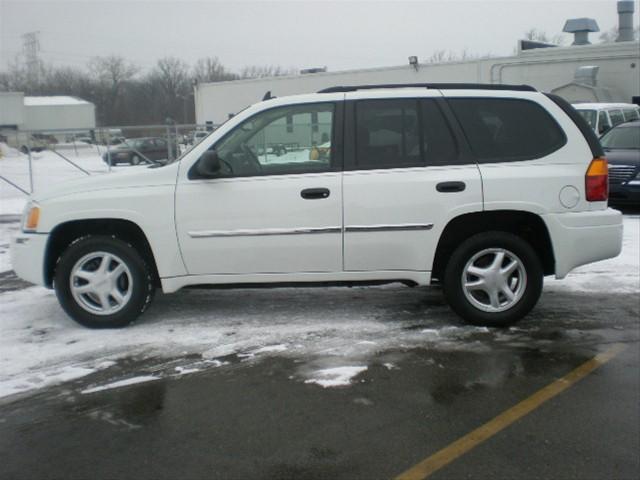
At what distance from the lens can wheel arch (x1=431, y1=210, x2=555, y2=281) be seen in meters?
5.36

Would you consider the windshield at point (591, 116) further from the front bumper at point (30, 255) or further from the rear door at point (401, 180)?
the front bumper at point (30, 255)

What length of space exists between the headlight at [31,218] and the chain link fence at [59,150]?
10262 mm

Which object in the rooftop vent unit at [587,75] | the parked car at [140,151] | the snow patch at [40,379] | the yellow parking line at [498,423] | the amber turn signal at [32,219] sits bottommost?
the yellow parking line at [498,423]

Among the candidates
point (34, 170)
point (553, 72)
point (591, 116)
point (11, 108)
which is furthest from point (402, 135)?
point (11, 108)

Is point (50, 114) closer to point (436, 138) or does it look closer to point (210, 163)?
point (210, 163)

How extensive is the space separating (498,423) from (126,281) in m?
3.14

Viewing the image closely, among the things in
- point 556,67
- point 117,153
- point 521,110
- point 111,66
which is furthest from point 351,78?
point 111,66

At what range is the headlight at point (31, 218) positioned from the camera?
5336 mm

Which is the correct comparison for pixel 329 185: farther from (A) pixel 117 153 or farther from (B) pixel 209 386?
(A) pixel 117 153

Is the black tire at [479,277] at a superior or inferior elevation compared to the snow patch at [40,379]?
superior

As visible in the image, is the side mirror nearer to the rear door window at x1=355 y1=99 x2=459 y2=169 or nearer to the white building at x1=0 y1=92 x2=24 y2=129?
the rear door window at x1=355 y1=99 x2=459 y2=169

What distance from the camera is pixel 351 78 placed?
3788cm

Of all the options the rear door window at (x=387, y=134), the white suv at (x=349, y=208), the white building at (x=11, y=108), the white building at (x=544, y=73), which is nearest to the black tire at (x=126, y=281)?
the white suv at (x=349, y=208)

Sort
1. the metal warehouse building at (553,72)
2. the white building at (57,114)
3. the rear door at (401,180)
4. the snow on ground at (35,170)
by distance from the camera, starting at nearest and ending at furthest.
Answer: the rear door at (401,180) → the snow on ground at (35,170) → the metal warehouse building at (553,72) → the white building at (57,114)
